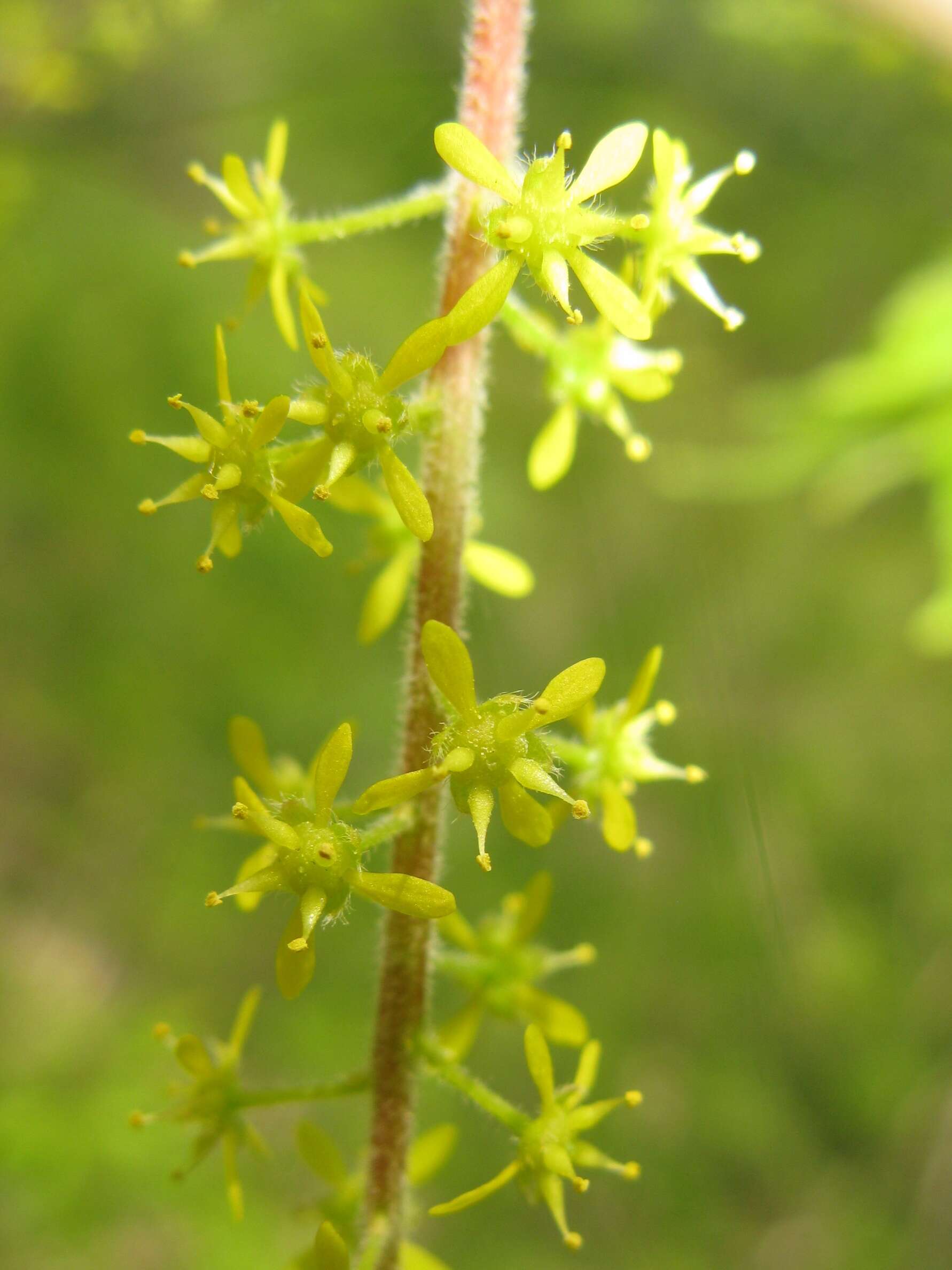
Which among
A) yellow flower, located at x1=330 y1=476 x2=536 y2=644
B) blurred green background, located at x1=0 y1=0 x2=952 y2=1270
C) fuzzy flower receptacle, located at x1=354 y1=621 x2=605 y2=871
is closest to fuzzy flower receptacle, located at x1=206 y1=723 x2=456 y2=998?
fuzzy flower receptacle, located at x1=354 y1=621 x2=605 y2=871

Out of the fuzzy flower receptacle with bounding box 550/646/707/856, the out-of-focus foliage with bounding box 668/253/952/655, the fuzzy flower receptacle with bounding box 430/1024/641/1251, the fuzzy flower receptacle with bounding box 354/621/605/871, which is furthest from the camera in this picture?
the out-of-focus foliage with bounding box 668/253/952/655

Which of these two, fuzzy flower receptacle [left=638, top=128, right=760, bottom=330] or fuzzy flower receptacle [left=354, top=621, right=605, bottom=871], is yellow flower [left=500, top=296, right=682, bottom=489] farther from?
fuzzy flower receptacle [left=354, top=621, right=605, bottom=871]

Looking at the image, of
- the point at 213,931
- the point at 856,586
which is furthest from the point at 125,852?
the point at 856,586

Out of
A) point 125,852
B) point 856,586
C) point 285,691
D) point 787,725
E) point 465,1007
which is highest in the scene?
point 856,586

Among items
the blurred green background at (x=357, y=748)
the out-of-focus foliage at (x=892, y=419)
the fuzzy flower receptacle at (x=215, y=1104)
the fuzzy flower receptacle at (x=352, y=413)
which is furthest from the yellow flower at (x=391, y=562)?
the blurred green background at (x=357, y=748)

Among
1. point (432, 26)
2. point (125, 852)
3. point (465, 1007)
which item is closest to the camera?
point (465, 1007)

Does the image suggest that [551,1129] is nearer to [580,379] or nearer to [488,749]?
[488,749]

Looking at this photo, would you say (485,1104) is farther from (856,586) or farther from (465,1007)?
(856,586)
